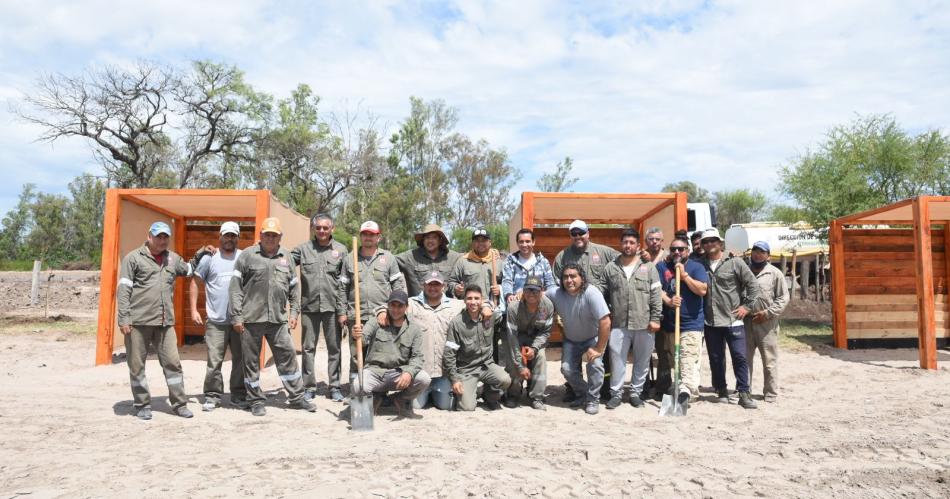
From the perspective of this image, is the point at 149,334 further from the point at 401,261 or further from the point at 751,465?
the point at 751,465

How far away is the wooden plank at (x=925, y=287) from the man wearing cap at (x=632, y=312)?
14.6ft

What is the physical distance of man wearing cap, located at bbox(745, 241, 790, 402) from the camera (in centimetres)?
579

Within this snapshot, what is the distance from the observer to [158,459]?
4062 mm

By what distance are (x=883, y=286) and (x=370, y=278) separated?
28.1ft

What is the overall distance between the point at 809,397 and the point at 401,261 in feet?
14.5

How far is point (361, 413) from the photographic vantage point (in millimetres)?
4871

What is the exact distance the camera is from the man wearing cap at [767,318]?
228 inches

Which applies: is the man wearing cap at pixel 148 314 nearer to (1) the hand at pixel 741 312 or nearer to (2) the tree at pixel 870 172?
(1) the hand at pixel 741 312

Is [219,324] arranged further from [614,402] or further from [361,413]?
[614,402]

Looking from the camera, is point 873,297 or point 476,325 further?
point 873,297

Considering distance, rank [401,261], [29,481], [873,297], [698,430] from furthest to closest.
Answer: [873,297] → [401,261] → [698,430] → [29,481]

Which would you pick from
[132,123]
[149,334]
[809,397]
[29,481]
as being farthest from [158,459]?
[132,123]

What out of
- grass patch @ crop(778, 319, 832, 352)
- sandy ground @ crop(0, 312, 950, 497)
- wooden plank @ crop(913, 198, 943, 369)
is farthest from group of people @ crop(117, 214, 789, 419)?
grass patch @ crop(778, 319, 832, 352)

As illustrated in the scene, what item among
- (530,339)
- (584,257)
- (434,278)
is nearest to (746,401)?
(584,257)
